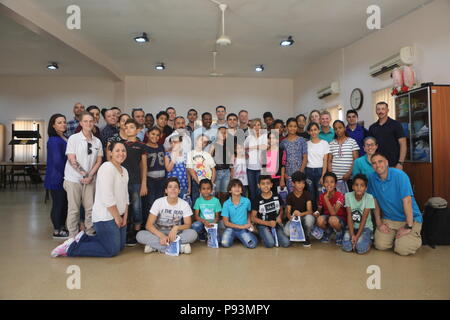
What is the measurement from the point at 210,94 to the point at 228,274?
28.8 feet

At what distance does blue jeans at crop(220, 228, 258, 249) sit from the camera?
11.5ft

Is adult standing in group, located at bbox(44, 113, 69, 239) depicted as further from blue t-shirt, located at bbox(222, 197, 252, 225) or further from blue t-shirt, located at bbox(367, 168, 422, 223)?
blue t-shirt, located at bbox(367, 168, 422, 223)

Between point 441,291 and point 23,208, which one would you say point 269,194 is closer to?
point 441,291

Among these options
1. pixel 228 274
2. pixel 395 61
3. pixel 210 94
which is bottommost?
pixel 228 274

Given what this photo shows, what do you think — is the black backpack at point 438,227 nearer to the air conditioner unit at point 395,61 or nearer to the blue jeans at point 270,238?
the blue jeans at point 270,238

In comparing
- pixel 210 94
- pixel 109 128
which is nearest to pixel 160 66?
pixel 210 94

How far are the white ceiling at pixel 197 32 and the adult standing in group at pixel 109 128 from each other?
213 centimetres

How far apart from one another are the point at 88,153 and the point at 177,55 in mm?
5229

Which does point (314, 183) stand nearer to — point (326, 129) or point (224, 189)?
point (326, 129)

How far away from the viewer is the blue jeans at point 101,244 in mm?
3080

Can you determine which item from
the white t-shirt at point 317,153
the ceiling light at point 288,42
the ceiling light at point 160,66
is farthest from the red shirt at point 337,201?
the ceiling light at point 160,66

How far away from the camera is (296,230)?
357 centimetres
